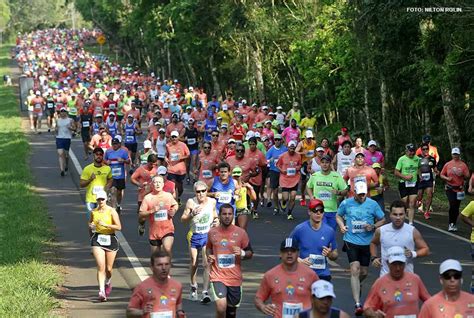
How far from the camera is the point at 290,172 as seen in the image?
71.9ft

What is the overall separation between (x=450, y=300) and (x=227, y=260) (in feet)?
12.2

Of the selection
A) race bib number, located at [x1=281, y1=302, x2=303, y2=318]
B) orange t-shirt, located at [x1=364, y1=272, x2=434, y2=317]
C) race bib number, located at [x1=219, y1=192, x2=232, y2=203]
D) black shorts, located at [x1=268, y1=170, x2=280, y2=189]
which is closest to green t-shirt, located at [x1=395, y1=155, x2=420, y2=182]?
black shorts, located at [x1=268, y1=170, x2=280, y2=189]

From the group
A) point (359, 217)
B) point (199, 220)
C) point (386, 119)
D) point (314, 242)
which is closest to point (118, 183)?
point (199, 220)

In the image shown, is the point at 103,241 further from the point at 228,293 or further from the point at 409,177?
the point at 409,177

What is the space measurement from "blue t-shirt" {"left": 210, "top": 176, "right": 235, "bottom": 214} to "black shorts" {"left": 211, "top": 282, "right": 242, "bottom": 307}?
3543 mm

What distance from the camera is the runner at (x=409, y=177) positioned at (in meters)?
21.0

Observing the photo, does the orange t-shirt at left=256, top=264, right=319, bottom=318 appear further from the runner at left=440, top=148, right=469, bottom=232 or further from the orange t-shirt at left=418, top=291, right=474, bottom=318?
the runner at left=440, top=148, right=469, bottom=232

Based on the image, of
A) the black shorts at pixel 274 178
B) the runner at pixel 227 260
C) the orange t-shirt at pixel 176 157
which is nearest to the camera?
the runner at pixel 227 260

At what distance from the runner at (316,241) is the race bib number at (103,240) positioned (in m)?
3.53

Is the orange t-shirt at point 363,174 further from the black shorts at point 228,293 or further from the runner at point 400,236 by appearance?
the black shorts at point 228,293

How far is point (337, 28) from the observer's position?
34375mm

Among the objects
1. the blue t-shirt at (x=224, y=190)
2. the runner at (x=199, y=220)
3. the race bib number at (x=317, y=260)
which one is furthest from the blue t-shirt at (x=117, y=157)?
the race bib number at (x=317, y=260)

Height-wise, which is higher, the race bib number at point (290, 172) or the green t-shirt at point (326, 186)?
the green t-shirt at point (326, 186)

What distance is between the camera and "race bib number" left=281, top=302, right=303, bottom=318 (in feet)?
32.4
